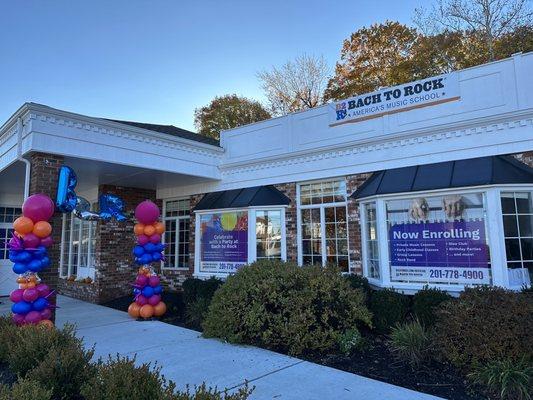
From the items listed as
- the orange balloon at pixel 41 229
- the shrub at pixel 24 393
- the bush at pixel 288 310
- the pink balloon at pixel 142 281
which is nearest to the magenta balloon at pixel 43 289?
the orange balloon at pixel 41 229

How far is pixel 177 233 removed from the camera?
→ 13734mm

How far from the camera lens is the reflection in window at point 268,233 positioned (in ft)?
35.8

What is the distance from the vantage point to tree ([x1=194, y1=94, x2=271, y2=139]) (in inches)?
1160

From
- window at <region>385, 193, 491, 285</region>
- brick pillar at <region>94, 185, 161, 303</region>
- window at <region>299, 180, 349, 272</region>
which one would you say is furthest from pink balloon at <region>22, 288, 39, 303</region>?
window at <region>385, 193, 491, 285</region>

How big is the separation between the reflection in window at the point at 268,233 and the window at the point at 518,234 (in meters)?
5.57

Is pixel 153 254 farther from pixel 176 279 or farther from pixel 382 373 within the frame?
pixel 382 373

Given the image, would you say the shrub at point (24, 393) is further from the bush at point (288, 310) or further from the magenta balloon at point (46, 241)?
the magenta balloon at point (46, 241)

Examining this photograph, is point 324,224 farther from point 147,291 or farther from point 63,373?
point 63,373

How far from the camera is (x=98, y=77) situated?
40.2 feet

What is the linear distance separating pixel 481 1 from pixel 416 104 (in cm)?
1552

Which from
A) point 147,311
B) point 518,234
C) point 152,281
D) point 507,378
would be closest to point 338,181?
point 518,234

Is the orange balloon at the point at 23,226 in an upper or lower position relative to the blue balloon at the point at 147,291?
upper

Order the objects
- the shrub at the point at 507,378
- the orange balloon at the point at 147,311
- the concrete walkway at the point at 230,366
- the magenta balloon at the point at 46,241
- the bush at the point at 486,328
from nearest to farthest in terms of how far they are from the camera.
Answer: the shrub at the point at 507,378
the concrete walkway at the point at 230,366
the bush at the point at 486,328
the magenta balloon at the point at 46,241
the orange balloon at the point at 147,311

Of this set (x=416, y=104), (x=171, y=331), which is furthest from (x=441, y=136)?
(x=171, y=331)
